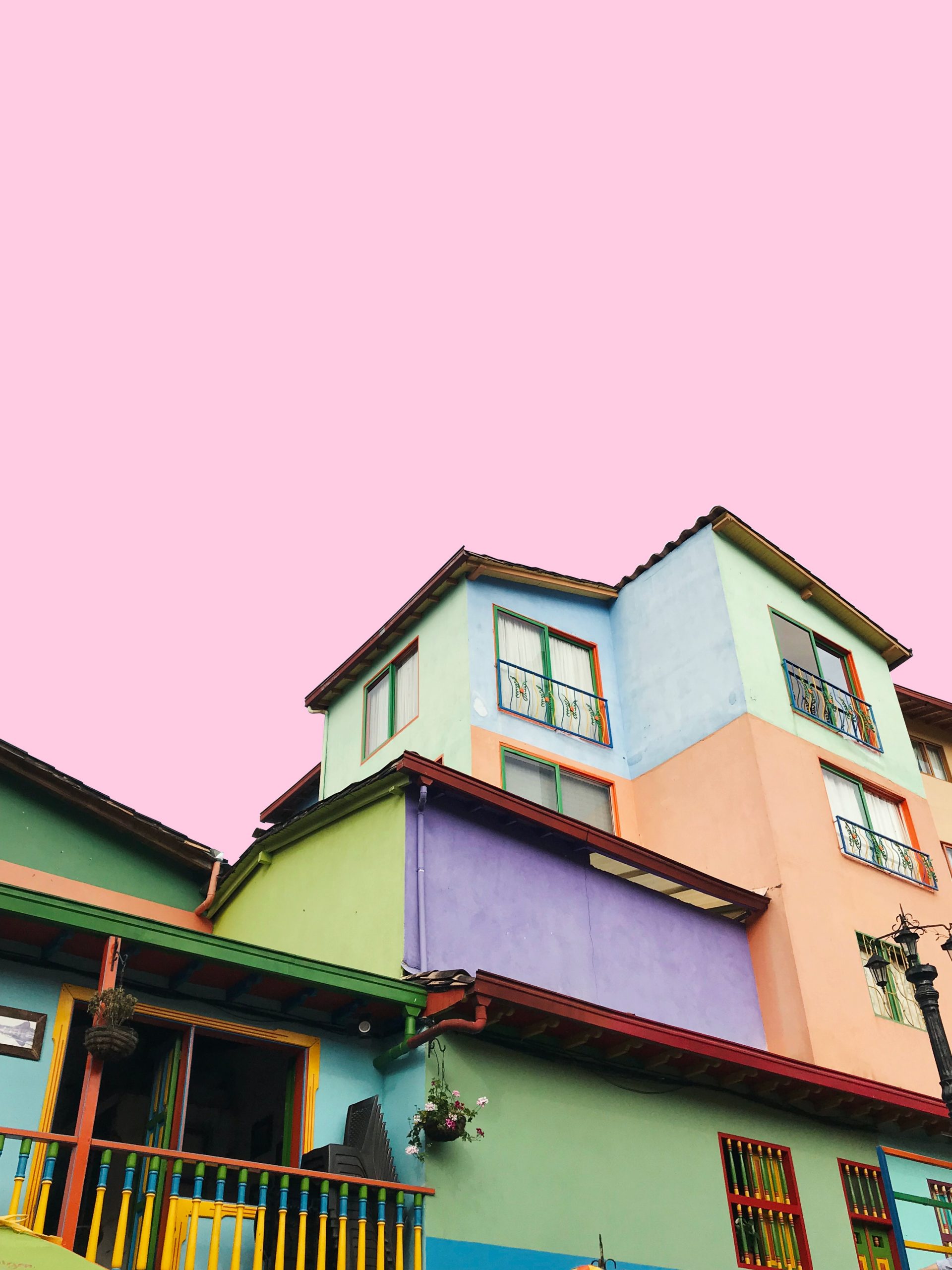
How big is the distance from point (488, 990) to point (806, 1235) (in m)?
5.12

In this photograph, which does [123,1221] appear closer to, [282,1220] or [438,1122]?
[282,1220]

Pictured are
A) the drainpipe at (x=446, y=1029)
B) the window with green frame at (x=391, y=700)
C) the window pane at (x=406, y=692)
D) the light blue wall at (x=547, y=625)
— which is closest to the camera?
the drainpipe at (x=446, y=1029)

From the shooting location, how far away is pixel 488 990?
33.4 feet

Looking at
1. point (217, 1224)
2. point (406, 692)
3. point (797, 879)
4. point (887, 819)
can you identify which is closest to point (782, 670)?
point (887, 819)

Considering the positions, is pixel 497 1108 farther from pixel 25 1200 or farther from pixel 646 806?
pixel 646 806

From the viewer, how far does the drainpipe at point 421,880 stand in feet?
37.7

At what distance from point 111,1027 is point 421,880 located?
421 centimetres

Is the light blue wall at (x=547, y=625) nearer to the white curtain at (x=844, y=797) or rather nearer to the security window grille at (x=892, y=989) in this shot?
the white curtain at (x=844, y=797)

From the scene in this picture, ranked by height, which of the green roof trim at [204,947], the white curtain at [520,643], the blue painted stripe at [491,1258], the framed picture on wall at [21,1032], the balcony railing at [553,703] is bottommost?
the blue painted stripe at [491,1258]

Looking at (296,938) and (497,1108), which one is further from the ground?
(296,938)

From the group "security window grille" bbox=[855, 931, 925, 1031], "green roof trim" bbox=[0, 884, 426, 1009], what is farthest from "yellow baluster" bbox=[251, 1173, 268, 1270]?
"security window grille" bbox=[855, 931, 925, 1031]

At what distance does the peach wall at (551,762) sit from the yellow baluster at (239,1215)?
8.10 metres

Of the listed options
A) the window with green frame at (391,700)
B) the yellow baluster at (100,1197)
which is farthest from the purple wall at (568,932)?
the window with green frame at (391,700)

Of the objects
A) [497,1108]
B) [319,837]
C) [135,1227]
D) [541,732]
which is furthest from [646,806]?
[135,1227]
